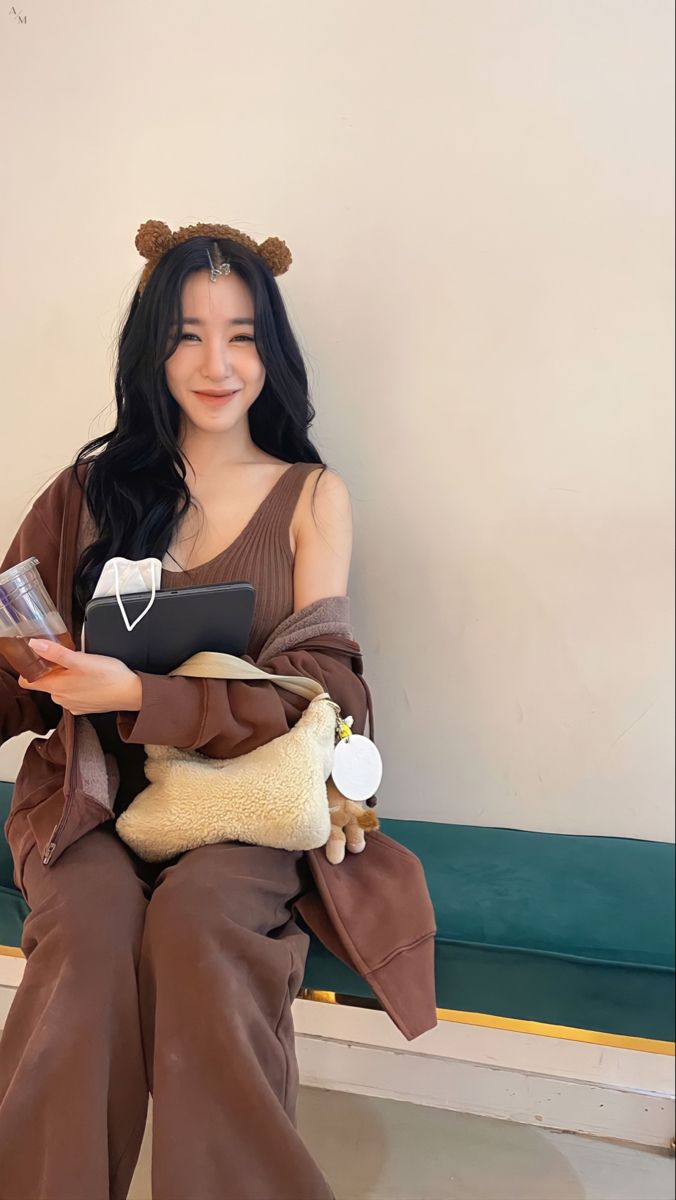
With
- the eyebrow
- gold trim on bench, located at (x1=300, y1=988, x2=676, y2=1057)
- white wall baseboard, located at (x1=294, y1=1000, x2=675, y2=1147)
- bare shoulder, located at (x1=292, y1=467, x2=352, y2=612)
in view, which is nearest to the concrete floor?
white wall baseboard, located at (x1=294, y1=1000, x2=675, y2=1147)

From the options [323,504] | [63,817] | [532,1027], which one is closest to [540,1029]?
[532,1027]

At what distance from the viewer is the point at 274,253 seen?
3.59 ft

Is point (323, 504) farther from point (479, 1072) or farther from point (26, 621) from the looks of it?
point (479, 1072)

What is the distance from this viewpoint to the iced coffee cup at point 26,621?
862 mm

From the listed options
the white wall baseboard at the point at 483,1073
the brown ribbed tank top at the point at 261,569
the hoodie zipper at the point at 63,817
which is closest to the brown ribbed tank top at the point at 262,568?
the brown ribbed tank top at the point at 261,569

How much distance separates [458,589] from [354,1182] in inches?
28.5

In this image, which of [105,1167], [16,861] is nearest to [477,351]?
[16,861]

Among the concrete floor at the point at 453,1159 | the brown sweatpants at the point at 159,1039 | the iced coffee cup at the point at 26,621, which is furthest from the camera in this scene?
the concrete floor at the point at 453,1159

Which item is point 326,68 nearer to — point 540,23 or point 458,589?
point 540,23

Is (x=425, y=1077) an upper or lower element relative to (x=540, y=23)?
lower

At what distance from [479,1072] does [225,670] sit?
68 centimetres

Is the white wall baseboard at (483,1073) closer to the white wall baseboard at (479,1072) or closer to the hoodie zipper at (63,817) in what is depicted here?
the white wall baseboard at (479,1072)

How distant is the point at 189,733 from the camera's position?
91 cm

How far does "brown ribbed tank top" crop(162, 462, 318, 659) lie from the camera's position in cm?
108
